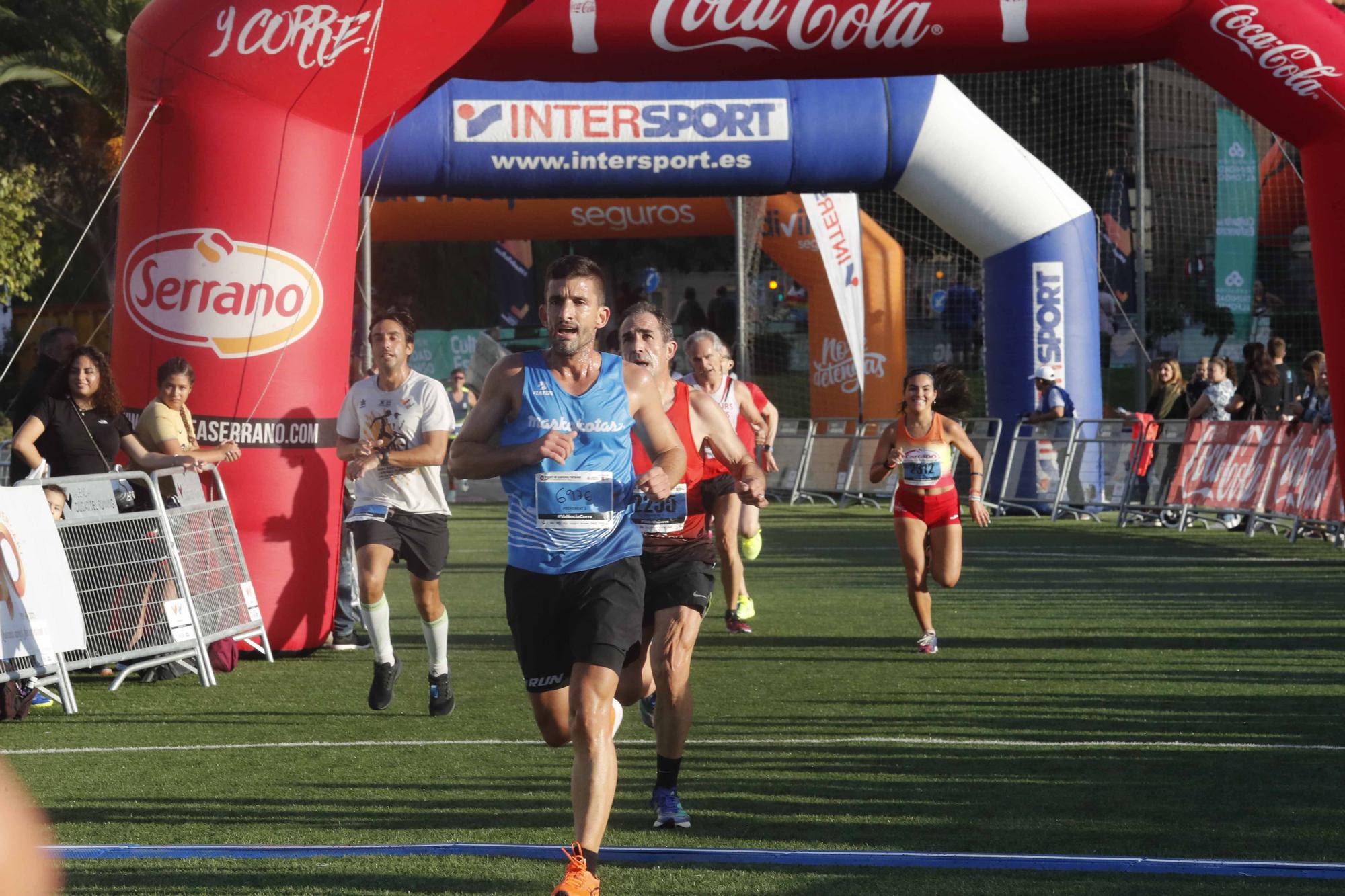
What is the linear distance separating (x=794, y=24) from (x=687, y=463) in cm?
Result: 551

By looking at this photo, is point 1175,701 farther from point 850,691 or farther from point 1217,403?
point 1217,403

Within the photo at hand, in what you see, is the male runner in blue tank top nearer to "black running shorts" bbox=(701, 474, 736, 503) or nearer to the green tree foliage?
"black running shorts" bbox=(701, 474, 736, 503)

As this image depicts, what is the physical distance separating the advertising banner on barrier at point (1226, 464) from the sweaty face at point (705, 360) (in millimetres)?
9059

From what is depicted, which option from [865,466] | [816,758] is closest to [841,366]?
[865,466]

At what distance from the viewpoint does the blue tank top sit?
512 centimetres

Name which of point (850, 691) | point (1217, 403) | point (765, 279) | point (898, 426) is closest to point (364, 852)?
point (850, 691)

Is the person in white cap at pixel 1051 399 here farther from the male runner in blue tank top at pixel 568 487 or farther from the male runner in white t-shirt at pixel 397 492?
the male runner in blue tank top at pixel 568 487

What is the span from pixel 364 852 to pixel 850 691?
3764mm

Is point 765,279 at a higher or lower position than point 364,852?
higher

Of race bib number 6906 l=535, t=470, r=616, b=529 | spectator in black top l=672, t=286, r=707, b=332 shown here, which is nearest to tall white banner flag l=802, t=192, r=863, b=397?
spectator in black top l=672, t=286, r=707, b=332

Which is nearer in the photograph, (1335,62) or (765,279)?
(1335,62)

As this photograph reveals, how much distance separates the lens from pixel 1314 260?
11.5m

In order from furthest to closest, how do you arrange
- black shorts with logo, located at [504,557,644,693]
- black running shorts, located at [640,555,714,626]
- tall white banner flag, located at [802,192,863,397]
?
1. tall white banner flag, located at [802,192,863,397]
2. black running shorts, located at [640,555,714,626]
3. black shorts with logo, located at [504,557,644,693]

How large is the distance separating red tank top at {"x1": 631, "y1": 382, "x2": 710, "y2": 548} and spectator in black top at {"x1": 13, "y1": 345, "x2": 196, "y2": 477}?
415 cm
